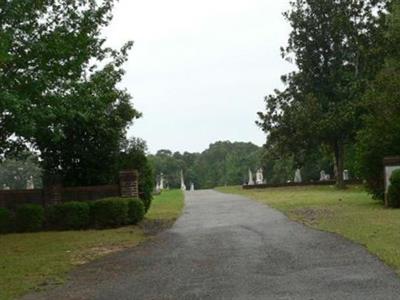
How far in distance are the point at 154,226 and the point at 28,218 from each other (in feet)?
12.5

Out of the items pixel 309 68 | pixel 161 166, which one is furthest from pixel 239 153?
pixel 309 68

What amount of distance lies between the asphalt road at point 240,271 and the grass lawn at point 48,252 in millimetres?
492

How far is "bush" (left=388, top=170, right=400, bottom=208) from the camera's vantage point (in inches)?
814

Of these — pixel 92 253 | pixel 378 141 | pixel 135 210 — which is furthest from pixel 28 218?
pixel 378 141

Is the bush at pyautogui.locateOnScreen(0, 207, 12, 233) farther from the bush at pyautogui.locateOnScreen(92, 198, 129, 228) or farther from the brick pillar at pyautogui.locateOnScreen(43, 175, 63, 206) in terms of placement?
the bush at pyautogui.locateOnScreen(92, 198, 129, 228)

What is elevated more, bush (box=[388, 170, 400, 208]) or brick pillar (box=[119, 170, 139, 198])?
brick pillar (box=[119, 170, 139, 198])

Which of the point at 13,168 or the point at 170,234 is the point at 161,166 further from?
the point at 170,234

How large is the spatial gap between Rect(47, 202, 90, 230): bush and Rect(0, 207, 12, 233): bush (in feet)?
3.84

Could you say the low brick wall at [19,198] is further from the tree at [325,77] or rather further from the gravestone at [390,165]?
the tree at [325,77]

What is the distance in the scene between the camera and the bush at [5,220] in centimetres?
1911

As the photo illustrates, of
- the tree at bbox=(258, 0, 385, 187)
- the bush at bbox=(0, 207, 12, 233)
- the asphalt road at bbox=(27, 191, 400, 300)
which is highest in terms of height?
the tree at bbox=(258, 0, 385, 187)

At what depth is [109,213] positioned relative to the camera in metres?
19.5

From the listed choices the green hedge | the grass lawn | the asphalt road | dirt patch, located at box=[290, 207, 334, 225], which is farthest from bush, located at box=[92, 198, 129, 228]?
dirt patch, located at box=[290, 207, 334, 225]

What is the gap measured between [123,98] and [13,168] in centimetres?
6462
